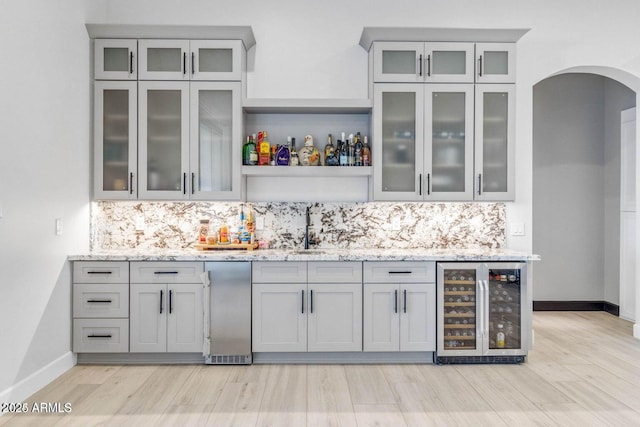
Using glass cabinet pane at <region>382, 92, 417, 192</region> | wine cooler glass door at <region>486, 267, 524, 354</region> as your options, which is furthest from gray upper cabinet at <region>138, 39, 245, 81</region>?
wine cooler glass door at <region>486, 267, 524, 354</region>

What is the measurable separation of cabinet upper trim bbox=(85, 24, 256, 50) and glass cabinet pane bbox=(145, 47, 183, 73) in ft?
0.36

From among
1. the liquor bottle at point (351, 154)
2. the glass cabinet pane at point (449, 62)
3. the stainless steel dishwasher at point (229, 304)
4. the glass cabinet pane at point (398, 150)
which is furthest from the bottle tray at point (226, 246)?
the glass cabinet pane at point (449, 62)

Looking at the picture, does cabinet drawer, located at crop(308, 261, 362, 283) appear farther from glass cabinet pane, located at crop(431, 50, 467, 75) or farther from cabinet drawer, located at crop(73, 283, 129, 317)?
glass cabinet pane, located at crop(431, 50, 467, 75)

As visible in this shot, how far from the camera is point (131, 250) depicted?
4035mm

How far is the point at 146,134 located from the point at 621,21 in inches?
169

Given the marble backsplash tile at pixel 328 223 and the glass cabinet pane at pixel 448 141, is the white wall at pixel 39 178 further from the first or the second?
the glass cabinet pane at pixel 448 141

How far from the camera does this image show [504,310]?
378cm

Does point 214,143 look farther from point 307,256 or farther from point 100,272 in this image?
point 100,272

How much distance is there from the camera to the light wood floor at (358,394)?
109 inches

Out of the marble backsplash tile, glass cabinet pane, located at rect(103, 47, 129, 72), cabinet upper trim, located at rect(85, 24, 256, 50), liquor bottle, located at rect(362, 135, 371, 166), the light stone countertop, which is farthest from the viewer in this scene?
the marble backsplash tile

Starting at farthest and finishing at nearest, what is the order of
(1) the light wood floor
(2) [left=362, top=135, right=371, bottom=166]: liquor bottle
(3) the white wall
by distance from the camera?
(2) [left=362, top=135, right=371, bottom=166]: liquor bottle, (3) the white wall, (1) the light wood floor

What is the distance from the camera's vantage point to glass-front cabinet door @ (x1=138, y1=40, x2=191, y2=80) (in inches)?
155

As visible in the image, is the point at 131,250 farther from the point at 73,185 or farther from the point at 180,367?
the point at 180,367

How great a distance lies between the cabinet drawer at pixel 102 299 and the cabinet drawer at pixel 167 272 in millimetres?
136
